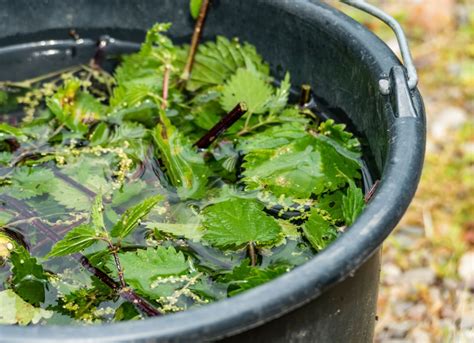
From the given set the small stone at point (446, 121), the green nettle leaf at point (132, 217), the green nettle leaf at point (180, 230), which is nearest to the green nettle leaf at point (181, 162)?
the green nettle leaf at point (180, 230)

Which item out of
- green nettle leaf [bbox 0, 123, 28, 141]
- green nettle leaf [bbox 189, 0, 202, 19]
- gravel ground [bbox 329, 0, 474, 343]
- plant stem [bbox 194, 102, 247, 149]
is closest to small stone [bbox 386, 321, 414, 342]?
gravel ground [bbox 329, 0, 474, 343]

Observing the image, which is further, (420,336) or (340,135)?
(420,336)

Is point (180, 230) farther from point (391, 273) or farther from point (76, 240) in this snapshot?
point (391, 273)

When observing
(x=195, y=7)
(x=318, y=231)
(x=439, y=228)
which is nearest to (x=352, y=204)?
(x=318, y=231)

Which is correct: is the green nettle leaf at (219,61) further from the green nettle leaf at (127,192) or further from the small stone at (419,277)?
the small stone at (419,277)

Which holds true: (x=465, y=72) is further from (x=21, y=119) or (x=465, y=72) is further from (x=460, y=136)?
(x=21, y=119)

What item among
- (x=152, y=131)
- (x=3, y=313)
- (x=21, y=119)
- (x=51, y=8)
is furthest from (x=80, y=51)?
(x=3, y=313)

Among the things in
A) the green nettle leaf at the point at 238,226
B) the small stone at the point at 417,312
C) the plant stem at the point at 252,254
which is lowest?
the small stone at the point at 417,312
